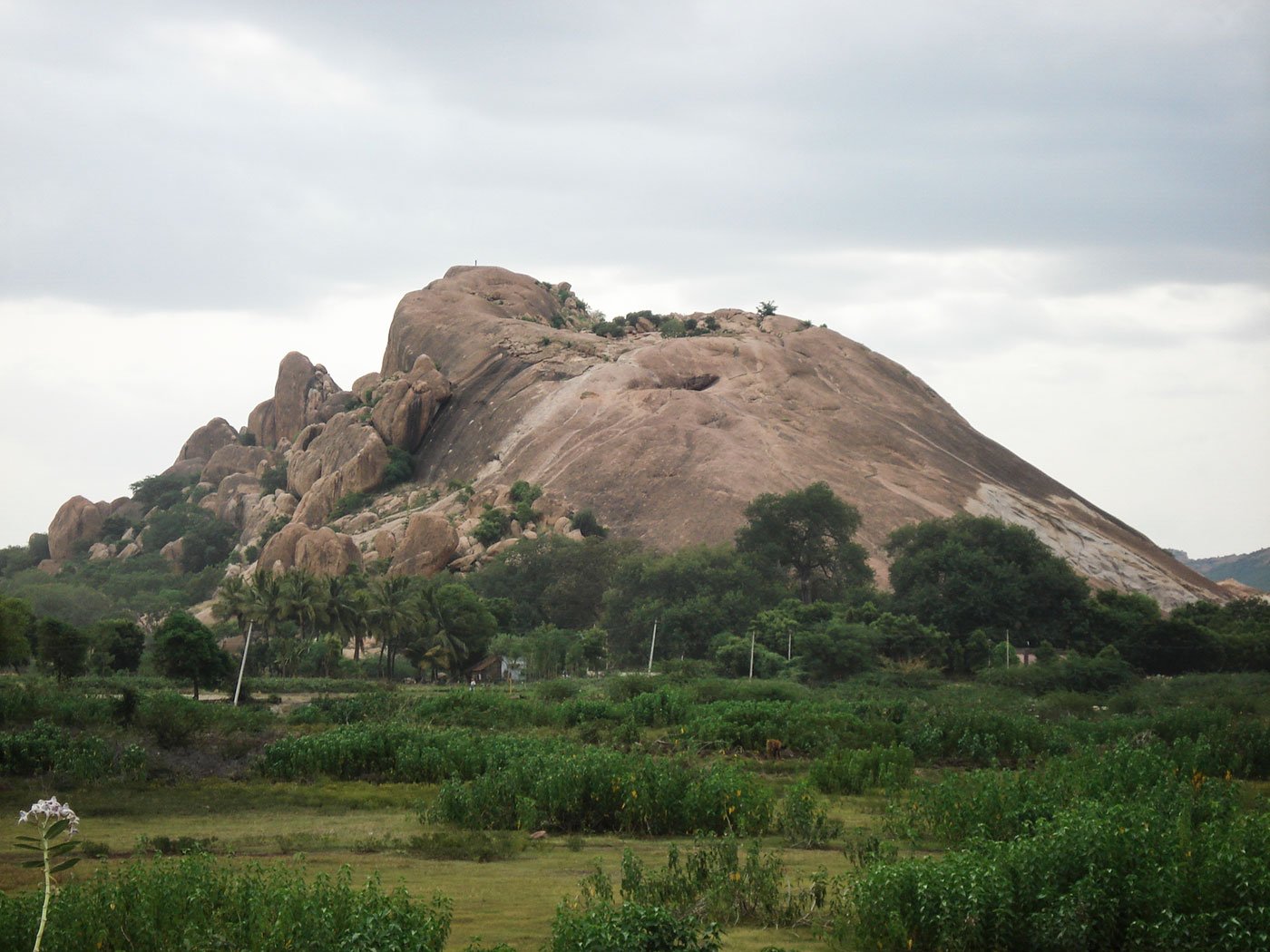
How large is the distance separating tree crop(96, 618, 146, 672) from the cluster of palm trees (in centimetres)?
309

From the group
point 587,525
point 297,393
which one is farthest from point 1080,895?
point 297,393

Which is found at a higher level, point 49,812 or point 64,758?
point 49,812

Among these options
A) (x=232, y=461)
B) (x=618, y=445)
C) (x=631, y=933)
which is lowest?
(x=631, y=933)

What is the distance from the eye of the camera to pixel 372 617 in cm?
4662

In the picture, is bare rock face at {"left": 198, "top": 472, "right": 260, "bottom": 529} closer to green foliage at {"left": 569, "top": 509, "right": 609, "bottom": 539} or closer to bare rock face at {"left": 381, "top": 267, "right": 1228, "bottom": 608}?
bare rock face at {"left": 381, "top": 267, "right": 1228, "bottom": 608}

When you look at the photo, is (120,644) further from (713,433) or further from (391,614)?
(713,433)

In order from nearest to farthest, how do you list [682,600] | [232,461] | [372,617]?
[372,617]
[682,600]
[232,461]

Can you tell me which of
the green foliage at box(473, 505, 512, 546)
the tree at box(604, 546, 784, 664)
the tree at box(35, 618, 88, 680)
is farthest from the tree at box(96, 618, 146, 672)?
the green foliage at box(473, 505, 512, 546)

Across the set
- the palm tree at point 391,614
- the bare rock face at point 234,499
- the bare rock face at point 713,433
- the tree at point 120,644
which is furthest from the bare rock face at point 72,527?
the palm tree at point 391,614

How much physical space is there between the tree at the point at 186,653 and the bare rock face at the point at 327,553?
71.1ft

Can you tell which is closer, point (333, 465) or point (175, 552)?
point (333, 465)

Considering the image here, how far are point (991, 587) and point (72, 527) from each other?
74.2 m

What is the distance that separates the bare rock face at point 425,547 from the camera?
60.7m

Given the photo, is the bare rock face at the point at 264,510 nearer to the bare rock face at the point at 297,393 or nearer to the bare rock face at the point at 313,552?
the bare rock face at the point at 297,393
